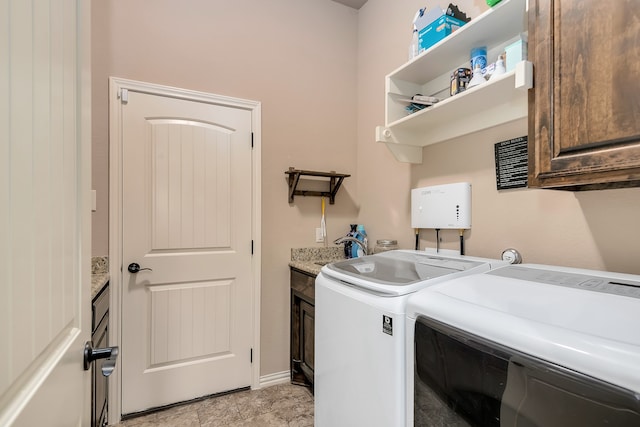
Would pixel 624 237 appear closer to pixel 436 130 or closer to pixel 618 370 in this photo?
pixel 618 370

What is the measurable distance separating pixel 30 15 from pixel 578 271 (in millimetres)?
1517

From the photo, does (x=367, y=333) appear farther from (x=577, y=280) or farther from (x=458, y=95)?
(x=458, y=95)

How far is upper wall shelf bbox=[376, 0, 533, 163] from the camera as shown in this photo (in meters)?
1.27

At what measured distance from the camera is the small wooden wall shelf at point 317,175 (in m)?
2.30

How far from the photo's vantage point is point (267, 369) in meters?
2.31

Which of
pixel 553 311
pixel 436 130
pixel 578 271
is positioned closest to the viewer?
pixel 553 311

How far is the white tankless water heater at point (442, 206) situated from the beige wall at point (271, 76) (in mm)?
801

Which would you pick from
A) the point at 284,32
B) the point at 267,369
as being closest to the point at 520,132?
the point at 284,32

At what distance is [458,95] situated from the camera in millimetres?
1403

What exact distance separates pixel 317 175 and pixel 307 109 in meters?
0.56

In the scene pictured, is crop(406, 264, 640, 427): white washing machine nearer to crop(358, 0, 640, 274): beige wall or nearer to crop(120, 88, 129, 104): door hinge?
crop(358, 0, 640, 274): beige wall

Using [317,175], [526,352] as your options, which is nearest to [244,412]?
[317,175]

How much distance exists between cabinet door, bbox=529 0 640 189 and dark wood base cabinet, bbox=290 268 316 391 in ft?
4.68

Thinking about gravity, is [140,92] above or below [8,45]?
above
